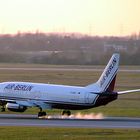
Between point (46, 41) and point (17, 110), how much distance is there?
137 meters

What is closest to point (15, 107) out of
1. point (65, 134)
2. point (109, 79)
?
point (109, 79)

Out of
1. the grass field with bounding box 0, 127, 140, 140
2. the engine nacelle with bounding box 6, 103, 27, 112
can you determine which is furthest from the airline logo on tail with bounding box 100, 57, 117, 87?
the grass field with bounding box 0, 127, 140, 140

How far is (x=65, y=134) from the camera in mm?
42656

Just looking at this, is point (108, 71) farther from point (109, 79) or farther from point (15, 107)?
point (15, 107)

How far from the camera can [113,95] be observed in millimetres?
57719

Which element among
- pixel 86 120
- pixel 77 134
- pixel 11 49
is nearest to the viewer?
pixel 77 134

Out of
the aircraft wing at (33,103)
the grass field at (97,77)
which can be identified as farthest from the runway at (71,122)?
the grass field at (97,77)

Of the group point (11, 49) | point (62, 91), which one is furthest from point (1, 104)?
point (11, 49)

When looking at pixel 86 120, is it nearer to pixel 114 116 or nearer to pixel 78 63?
pixel 114 116

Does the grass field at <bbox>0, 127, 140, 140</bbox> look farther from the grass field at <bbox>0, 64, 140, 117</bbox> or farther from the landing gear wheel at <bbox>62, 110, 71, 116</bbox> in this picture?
the grass field at <bbox>0, 64, 140, 117</bbox>

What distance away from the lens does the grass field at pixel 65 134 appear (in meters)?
40.7

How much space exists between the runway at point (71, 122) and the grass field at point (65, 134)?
409 centimetres

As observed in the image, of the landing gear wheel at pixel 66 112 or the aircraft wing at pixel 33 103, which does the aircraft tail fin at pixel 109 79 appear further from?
the aircraft wing at pixel 33 103

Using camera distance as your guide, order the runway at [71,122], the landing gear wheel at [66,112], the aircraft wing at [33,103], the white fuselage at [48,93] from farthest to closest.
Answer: the landing gear wheel at [66,112]
the aircraft wing at [33,103]
the white fuselage at [48,93]
the runway at [71,122]
